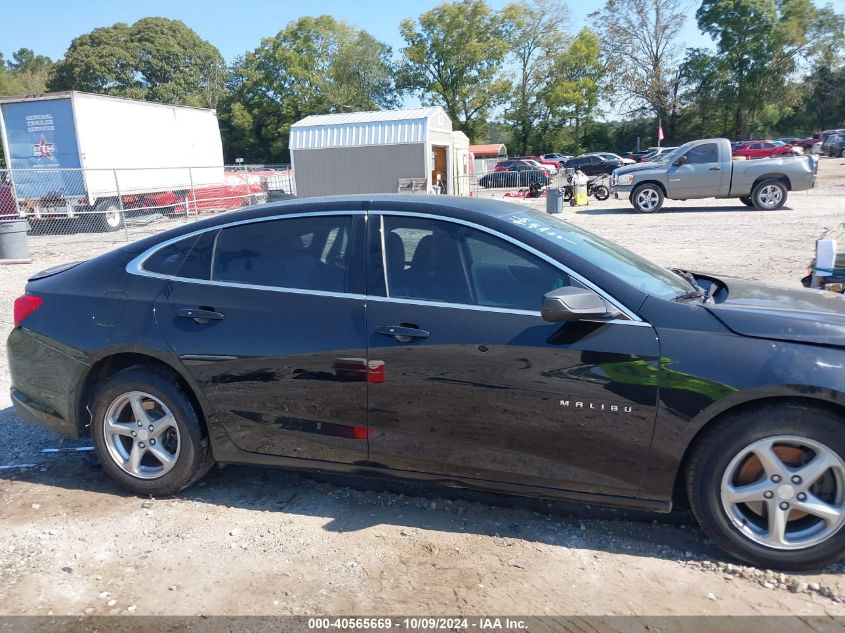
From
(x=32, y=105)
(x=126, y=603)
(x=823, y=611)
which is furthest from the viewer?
(x=32, y=105)

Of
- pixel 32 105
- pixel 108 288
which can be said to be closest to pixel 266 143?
pixel 32 105

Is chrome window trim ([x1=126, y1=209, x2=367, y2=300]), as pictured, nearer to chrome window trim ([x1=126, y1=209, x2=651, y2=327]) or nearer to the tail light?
chrome window trim ([x1=126, y1=209, x2=651, y2=327])

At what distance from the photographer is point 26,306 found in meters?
3.99

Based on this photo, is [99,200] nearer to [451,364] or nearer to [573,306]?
[451,364]

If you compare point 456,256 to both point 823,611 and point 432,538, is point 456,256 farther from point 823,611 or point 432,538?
point 823,611

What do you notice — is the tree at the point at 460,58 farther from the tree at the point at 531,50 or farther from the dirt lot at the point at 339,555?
the dirt lot at the point at 339,555

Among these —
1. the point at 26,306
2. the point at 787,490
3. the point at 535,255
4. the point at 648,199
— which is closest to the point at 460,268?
the point at 535,255

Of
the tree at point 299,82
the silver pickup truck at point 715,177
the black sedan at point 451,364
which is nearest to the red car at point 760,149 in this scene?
the silver pickup truck at point 715,177

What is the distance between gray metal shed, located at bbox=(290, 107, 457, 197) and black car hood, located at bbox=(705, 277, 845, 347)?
20876 millimetres

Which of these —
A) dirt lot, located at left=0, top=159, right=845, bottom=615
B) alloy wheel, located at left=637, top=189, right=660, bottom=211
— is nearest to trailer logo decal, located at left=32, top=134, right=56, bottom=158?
alloy wheel, located at left=637, top=189, right=660, bottom=211

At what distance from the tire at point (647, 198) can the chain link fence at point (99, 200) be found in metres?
11.3

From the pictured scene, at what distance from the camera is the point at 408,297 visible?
335 centimetres

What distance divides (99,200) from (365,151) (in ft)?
30.0

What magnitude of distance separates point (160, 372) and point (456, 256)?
1.77 m
